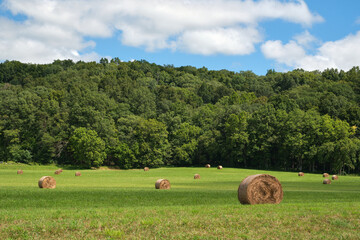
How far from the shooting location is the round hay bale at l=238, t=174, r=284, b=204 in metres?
15.7

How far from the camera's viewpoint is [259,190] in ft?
52.6

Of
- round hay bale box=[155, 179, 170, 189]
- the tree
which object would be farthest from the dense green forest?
round hay bale box=[155, 179, 170, 189]

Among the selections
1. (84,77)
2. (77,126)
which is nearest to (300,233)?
(77,126)

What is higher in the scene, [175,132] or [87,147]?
[175,132]

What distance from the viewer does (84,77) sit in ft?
416

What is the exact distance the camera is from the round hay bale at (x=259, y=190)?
15684 millimetres

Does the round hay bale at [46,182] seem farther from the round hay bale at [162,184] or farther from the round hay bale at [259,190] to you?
the round hay bale at [259,190]

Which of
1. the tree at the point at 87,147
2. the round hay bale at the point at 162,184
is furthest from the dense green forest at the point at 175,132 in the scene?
the round hay bale at the point at 162,184

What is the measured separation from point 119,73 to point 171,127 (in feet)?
176

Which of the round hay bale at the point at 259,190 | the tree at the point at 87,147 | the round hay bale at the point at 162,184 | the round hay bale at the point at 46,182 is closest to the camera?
the round hay bale at the point at 259,190

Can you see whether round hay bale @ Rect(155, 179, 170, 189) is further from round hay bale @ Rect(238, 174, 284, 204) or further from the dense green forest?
the dense green forest

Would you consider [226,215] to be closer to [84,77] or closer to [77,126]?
[77,126]

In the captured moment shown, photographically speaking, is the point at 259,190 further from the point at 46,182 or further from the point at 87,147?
the point at 87,147

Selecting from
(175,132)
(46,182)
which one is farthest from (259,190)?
(175,132)
